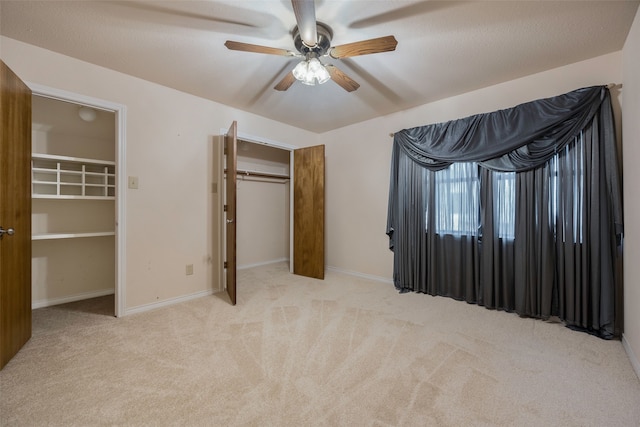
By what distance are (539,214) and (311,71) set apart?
2.40 meters

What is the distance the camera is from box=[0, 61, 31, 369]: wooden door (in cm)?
165

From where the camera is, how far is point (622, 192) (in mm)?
1949

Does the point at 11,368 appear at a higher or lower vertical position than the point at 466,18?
lower

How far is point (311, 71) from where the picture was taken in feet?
6.14

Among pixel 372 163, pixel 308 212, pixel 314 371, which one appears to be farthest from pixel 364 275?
pixel 314 371

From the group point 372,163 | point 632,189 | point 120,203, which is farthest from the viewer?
point 372,163

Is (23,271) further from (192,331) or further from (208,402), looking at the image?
(208,402)

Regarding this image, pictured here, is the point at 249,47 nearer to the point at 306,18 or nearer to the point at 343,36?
the point at 306,18

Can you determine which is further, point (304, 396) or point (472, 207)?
point (472, 207)

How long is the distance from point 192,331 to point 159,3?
95.2 inches

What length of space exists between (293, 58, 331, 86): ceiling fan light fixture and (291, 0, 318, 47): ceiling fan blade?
0.17m

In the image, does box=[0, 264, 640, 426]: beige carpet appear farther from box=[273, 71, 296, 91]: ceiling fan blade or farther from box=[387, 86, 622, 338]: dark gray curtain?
box=[273, 71, 296, 91]: ceiling fan blade

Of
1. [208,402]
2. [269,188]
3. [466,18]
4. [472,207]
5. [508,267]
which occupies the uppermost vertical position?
[466,18]

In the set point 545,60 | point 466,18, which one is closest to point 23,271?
point 466,18
